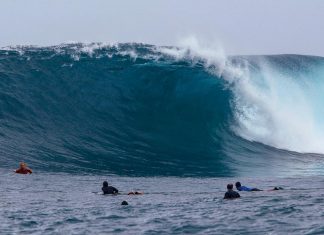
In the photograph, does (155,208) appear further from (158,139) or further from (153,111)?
(153,111)

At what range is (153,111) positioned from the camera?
111ft

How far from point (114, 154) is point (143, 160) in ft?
→ 4.22

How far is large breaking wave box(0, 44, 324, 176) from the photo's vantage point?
27156 millimetres

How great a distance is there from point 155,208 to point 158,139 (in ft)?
46.6

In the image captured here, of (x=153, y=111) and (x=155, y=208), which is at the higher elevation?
(x=153, y=111)

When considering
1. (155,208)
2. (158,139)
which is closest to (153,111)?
(158,139)

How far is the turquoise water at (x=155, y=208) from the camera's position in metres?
13.2

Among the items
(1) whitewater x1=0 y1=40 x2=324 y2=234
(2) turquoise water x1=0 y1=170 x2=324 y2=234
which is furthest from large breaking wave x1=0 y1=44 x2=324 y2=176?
(2) turquoise water x1=0 y1=170 x2=324 y2=234

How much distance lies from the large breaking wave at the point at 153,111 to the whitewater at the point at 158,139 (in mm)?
72

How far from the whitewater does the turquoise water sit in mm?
38

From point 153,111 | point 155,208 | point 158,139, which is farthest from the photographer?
point 153,111

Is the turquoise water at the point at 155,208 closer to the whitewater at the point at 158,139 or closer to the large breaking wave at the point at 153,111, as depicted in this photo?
the whitewater at the point at 158,139

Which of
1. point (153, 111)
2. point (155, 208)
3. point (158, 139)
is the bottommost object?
point (155, 208)

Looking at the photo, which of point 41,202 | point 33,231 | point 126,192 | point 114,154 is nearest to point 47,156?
point 114,154
